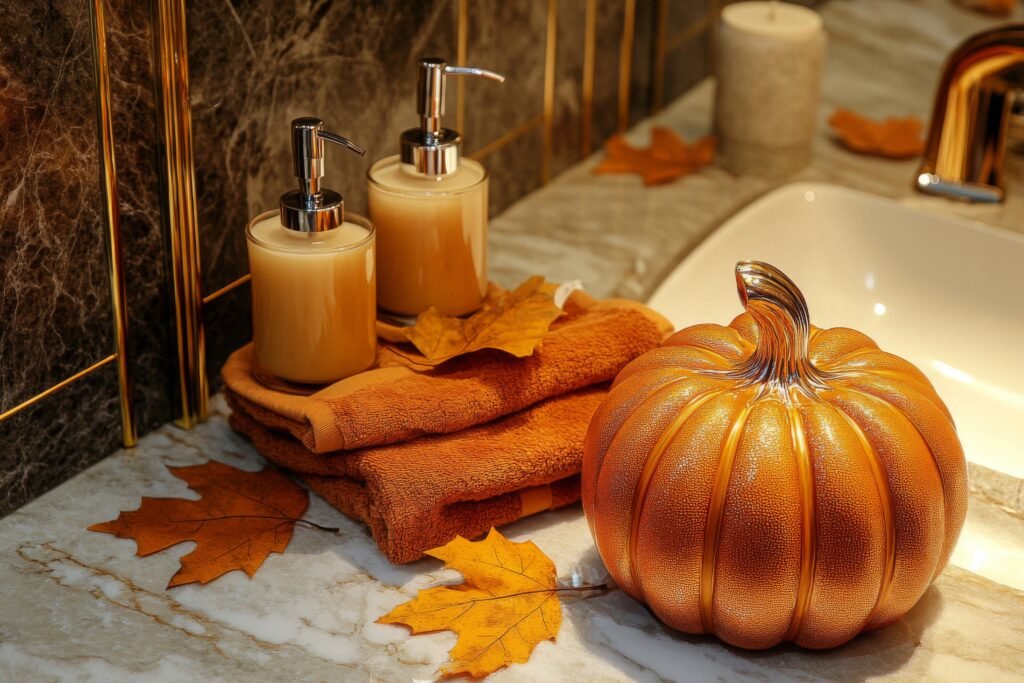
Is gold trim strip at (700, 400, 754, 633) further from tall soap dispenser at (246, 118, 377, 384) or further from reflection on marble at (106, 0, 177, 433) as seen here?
reflection on marble at (106, 0, 177, 433)

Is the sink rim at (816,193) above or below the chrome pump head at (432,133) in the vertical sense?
below

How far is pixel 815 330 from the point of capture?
802mm

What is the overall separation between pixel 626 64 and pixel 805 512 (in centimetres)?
90

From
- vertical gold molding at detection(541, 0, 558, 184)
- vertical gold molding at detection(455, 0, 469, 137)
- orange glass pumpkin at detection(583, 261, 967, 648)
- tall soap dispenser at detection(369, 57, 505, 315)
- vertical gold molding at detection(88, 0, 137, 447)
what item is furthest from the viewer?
vertical gold molding at detection(541, 0, 558, 184)

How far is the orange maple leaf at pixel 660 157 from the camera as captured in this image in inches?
55.3

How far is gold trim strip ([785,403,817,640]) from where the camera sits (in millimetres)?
675

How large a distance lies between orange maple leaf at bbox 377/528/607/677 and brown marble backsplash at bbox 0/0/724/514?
282 mm

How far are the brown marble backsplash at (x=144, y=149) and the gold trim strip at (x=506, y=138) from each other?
19 mm

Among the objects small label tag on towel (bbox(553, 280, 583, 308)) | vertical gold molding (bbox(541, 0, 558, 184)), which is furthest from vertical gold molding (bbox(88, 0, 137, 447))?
vertical gold molding (bbox(541, 0, 558, 184))

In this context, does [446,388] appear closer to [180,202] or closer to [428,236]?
[428,236]

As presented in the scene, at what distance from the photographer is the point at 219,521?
0.83 meters

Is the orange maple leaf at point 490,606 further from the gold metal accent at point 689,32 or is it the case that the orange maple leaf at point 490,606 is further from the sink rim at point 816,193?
the gold metal accent at point 689,32

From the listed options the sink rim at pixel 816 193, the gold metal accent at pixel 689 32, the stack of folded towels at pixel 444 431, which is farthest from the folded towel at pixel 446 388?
the gold metal accent at pixel 689 32

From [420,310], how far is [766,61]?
57 centimetres
